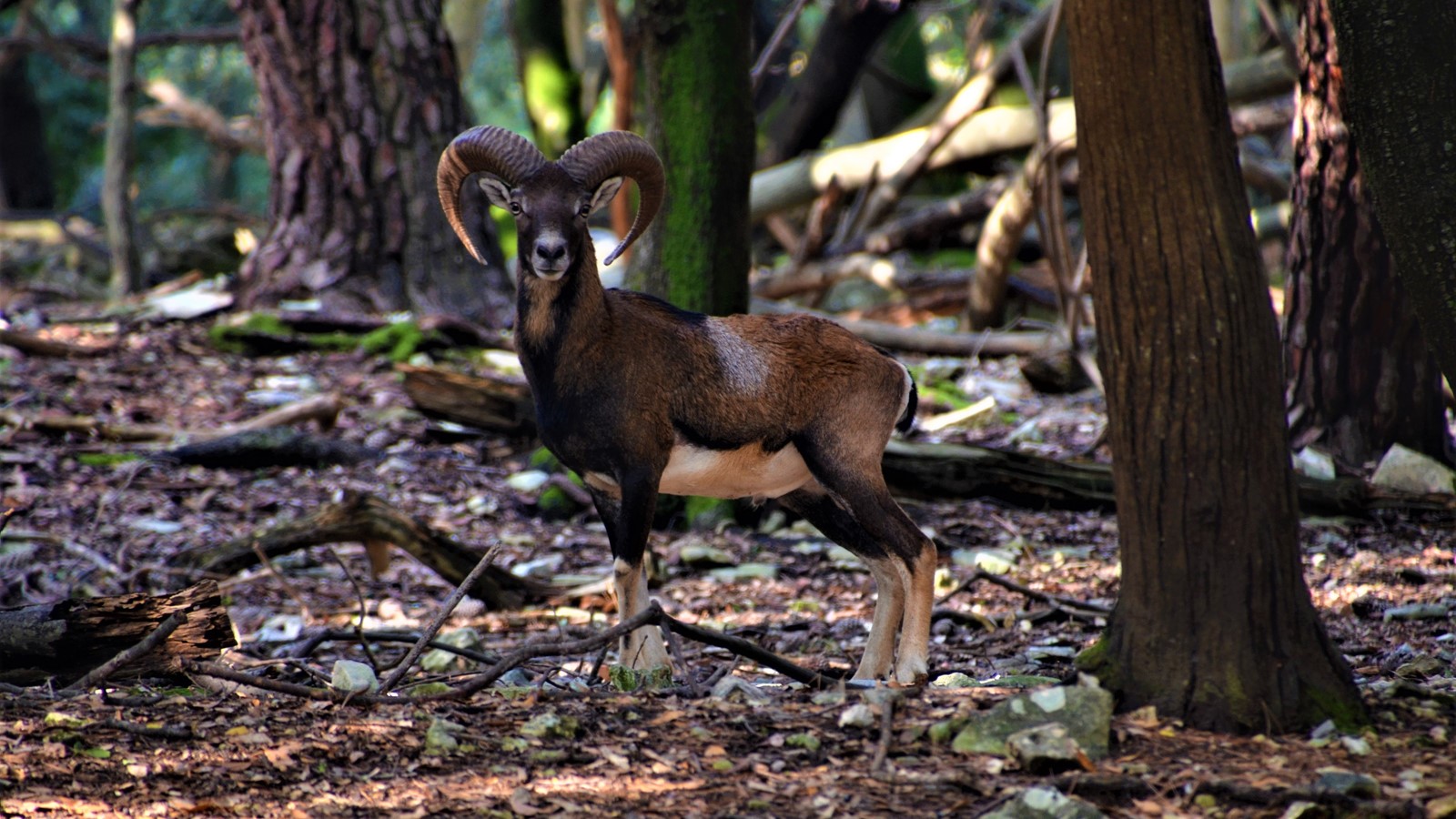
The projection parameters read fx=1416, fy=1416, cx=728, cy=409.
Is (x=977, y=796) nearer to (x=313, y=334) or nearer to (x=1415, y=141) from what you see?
(x=1415, y=141)

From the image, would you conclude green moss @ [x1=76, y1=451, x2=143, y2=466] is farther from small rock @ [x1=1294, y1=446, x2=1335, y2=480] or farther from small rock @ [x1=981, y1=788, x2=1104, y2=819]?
small rock @ [x1=1294, y1=446, x2=1335, y2=480]

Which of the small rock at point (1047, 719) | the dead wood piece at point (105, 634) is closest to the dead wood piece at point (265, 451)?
the dead wood piece at point (105, 634)

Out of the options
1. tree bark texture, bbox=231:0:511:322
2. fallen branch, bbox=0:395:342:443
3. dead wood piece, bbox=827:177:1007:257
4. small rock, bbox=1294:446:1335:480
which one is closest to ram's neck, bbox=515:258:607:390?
fallen branch, bbox=0:395:342:443

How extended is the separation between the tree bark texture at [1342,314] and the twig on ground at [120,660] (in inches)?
265

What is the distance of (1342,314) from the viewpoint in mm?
8609

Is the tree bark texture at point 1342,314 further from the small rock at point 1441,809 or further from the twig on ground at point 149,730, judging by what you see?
the twig on ground at point 149,730

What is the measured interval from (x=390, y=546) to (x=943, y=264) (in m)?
10.1

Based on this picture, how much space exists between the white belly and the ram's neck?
59 centimetres

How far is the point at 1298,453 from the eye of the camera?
8.63m

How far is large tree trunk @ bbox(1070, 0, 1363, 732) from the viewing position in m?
4.27

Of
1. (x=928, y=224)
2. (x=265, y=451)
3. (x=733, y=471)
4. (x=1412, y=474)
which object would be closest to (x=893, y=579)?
(x=733, y=471)

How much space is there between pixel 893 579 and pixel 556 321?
1750 millimetres

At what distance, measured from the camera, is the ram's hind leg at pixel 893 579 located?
561cm

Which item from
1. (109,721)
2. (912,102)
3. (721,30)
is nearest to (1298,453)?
(721,30)
